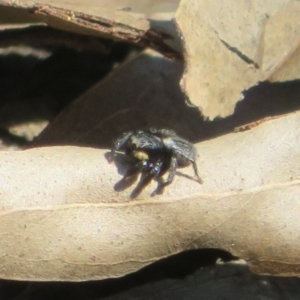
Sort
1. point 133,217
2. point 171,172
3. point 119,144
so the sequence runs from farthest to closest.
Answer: point 119,144, point 171,172, point 133,217

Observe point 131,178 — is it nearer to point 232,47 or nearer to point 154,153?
point 154,153

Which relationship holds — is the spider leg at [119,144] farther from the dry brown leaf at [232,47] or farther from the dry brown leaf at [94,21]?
the dry brown leaf at [94,21]

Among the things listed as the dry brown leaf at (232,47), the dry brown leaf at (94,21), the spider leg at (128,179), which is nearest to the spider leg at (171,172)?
the spider leg at (128,179)

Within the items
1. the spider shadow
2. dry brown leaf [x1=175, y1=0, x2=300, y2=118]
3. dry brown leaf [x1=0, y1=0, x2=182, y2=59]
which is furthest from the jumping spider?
dry brown leaf [x1=0, y1=0, x2=182, y2=59]

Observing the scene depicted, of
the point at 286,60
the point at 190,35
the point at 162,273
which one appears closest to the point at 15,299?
the point at 162,273

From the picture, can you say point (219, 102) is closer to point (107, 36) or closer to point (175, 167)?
point (175, 167)

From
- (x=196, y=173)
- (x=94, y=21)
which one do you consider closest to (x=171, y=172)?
(x=196, y=173)
